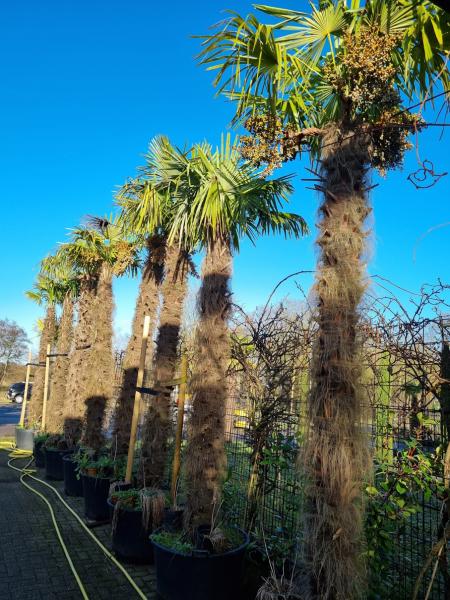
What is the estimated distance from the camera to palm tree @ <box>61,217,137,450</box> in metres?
8.23

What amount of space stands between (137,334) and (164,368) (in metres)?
1.41

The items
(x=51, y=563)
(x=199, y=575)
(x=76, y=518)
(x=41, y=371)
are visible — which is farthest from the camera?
(x=41, y=371)

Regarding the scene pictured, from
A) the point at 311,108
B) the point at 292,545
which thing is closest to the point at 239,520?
the point at 292,545

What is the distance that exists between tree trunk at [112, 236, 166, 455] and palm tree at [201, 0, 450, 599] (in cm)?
401

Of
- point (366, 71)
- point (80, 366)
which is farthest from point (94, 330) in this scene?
point (366, 71)

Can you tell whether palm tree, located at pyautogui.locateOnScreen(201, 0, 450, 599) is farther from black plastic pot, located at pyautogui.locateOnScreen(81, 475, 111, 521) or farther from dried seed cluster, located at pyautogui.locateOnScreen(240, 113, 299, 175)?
black plastic pot, located at pyautogui.locateOnScreen(81, 475, 111, 521)

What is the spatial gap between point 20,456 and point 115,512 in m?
7.69

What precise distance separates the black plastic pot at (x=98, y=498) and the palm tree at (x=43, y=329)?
742cm

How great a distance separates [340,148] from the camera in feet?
9.87

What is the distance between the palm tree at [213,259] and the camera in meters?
4.48

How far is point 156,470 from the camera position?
5.89 m

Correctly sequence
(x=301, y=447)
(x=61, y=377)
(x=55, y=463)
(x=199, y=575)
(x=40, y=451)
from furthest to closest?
(x=61, y=377) → (x=40, y=451) → (x=55, y=463) → (x=199, y=575) → (x=301, y=447)

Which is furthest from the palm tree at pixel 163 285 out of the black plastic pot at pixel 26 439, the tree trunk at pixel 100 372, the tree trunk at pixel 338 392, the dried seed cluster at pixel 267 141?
the black plastic pot at pixel 26 439

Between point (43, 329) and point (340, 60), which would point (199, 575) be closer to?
point (340, 60)
